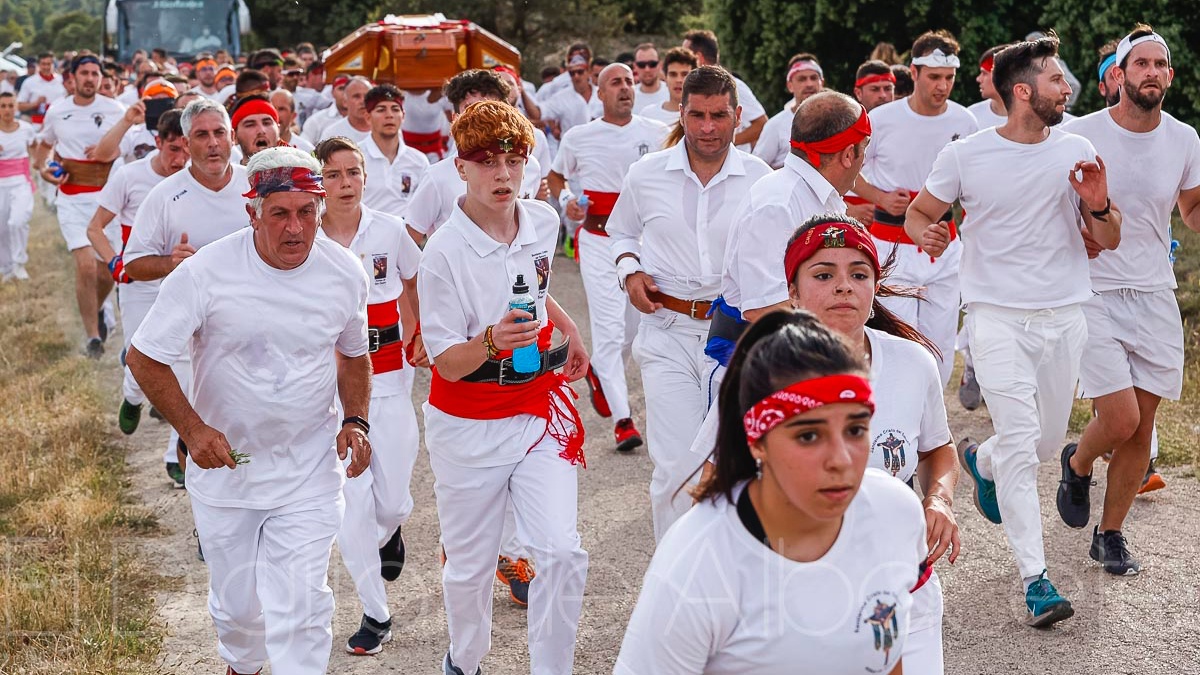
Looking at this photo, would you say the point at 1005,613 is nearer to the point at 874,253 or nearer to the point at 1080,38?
the point at 874,253

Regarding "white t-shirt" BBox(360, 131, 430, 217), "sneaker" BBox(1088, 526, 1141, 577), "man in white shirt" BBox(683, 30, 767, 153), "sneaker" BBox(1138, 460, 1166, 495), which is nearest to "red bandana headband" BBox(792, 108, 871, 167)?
"sneaker" BBox(1088, 526, 1141, 577)

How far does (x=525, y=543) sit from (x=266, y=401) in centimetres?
112

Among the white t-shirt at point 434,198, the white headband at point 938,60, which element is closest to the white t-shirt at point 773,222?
the white t-shirt at point 434,198

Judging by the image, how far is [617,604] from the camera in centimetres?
685

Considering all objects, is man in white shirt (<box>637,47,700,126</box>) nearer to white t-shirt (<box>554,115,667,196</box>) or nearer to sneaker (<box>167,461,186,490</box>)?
white t-shirt (<box>554,115,667,196</box>)

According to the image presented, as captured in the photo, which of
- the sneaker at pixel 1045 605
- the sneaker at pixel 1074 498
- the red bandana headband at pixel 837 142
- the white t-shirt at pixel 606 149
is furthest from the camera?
the white t-shirt at pixel 606 149

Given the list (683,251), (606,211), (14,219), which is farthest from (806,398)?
(14,219)

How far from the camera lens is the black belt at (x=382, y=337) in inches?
273

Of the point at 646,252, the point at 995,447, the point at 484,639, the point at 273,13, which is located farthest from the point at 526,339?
the point at 273,13

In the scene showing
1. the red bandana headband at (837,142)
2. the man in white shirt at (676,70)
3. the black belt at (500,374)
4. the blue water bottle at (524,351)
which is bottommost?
the man in white shirt at (676,70)

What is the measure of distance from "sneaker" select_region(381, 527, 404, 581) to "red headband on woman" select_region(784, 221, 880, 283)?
11.3 feet

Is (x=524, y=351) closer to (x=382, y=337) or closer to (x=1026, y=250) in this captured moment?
(x=382, y=337)

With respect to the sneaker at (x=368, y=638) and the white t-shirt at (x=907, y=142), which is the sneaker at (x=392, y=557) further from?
the white t-shirt at (x=907, y=142)

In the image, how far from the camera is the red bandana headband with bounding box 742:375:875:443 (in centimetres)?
293
